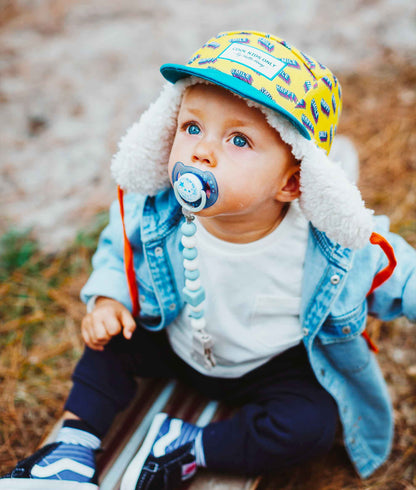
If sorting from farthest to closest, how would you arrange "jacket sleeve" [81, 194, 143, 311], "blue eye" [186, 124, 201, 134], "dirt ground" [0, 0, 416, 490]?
1. "dirt ground" [0, 0, 416, 490]
2. "jacket sleeve" [81, 194, 143, 311]
3. "blue eye" [186, 124, 201, 134]

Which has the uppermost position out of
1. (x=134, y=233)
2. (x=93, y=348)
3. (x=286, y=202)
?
(x=286, y=202)

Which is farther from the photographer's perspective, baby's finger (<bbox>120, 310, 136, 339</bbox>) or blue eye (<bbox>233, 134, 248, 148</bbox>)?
baby's finger (<bbox>120, 310, 136, 339</bbox>)

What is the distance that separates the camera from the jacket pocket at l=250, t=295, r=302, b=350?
47.7 inches

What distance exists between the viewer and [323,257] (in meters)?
1.14

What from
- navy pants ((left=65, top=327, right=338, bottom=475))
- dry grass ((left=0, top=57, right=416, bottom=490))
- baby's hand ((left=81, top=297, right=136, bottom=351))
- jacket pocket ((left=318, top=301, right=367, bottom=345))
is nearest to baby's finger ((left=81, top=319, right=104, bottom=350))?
baby's hand ((left=81, top=297, right=136, bottom=351))

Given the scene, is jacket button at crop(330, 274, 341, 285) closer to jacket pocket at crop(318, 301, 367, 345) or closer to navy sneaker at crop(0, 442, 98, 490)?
jacket pocket at crop(318, 301, 367, 345)

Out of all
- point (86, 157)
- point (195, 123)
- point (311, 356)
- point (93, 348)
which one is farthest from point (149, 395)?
point (86, 157)

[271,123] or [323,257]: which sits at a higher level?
[271,123]

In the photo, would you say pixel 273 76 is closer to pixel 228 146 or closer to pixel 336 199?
pixel 228 146

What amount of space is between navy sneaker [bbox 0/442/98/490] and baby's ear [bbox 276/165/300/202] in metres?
0.77

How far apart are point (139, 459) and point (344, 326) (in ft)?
1.93

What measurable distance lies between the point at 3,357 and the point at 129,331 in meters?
0.75

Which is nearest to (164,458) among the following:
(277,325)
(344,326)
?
(277,325)

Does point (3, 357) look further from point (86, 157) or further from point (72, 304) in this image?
point (86, 157)
